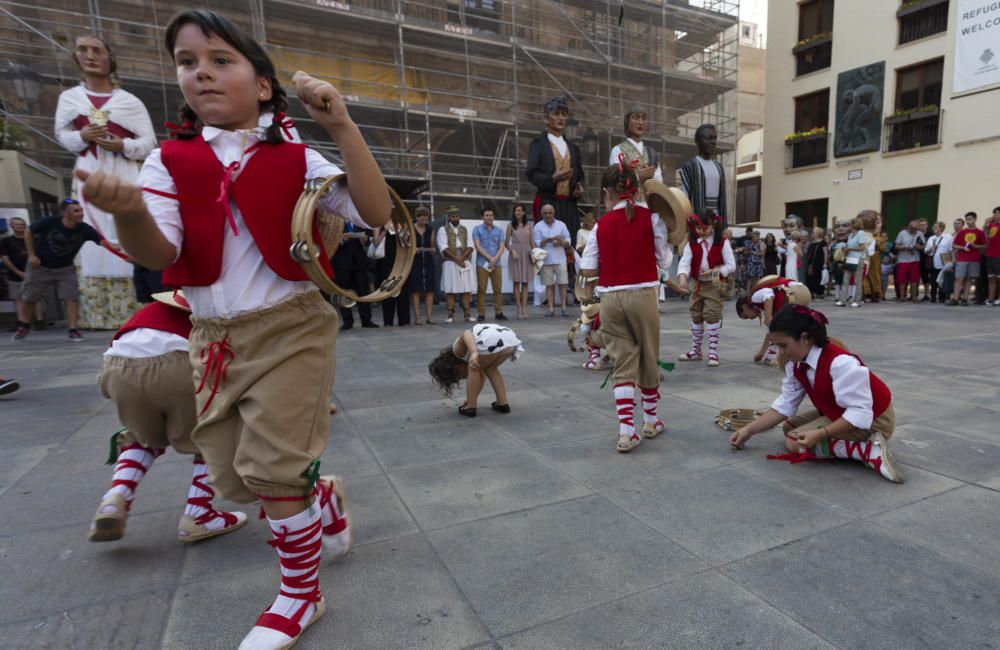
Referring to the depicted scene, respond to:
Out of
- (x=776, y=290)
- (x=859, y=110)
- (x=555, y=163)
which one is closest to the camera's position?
(x=776, y=290)

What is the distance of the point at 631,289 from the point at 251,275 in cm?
232

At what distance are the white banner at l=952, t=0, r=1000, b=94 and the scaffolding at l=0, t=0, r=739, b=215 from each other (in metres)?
6.86

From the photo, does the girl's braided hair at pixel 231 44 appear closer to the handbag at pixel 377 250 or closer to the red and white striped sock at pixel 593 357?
the red and white striped sock at pixel 593 357

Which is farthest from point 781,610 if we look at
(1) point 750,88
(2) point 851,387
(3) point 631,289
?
(1) point 750,88

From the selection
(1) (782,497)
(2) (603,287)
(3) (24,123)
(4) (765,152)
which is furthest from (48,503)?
(4) (765,152)

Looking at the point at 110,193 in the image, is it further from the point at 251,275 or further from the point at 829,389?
the point at 829,389

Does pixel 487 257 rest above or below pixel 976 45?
below

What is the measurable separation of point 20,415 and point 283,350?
395 cm

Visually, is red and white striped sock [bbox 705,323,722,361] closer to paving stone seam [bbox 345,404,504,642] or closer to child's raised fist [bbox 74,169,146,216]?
paving stone seam [bbox 345,404,504,642]

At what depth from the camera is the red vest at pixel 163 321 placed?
217 centimetres

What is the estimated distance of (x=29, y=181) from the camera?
9750 mm

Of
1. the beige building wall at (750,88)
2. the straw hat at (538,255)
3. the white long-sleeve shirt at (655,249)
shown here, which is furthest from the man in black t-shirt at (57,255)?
the beige building wall at (750,88)

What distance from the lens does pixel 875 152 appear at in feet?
65.3

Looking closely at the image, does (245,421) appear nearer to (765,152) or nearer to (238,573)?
(238,573)
